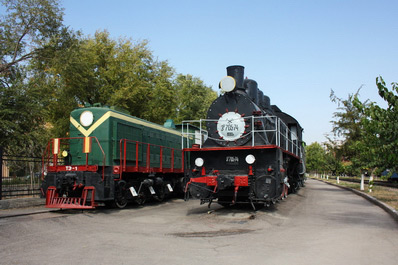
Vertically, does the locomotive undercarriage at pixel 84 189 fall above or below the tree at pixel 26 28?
below

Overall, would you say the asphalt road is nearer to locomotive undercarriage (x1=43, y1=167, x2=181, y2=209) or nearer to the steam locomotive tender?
locomotive undercarriage (x1=43, y1=167, x2=181, y2=209)

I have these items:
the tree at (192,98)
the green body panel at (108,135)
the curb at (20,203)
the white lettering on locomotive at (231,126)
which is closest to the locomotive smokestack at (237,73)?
the white lettering on locomotive at (231,126)

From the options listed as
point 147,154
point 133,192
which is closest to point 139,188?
point 133,192

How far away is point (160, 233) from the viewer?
7.82 meters

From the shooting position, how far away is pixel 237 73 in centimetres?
1137

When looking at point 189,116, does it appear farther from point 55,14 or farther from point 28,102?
point 28,102

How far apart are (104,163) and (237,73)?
517 centimetres

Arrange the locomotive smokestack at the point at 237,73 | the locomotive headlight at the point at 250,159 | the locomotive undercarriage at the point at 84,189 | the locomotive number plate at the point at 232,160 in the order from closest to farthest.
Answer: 1. the locomotive headlight at the point at 250,159
2. the locomotive undercarriage at the point at 84,189
3. the locomotive number plate at the point at 232,160
4. the locomotive smokestack at the point at 237,73

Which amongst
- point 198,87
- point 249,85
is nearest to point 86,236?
point 249,85

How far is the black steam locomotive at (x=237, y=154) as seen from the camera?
10.1 meters

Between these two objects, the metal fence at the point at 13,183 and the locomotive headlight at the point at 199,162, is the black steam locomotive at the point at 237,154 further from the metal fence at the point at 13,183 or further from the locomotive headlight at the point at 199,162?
the metal fence at the point at 13,183

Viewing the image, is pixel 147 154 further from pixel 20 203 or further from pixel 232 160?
pixel 20 203

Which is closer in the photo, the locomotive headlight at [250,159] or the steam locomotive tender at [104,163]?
the locomotive headlight at [250,159]

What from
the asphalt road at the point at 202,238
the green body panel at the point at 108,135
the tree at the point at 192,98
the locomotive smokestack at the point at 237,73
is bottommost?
the asphalt road at the point at 202,238
